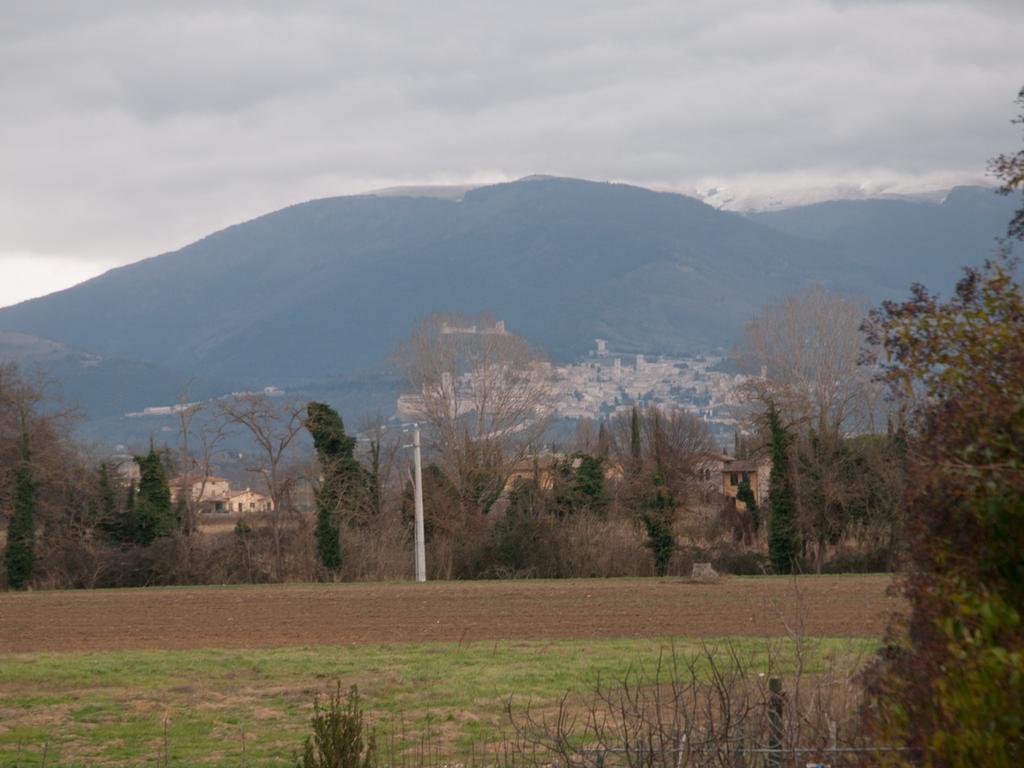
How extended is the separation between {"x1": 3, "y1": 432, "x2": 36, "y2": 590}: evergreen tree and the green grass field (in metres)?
22.9

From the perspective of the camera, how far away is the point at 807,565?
149ft

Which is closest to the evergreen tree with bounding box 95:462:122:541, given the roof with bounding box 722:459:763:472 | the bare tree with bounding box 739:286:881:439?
the bare tree with bounding box 739:286:881:439

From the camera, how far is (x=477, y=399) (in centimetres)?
7062

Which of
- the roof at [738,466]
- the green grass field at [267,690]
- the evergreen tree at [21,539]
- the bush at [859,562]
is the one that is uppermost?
the roof at [738,466]

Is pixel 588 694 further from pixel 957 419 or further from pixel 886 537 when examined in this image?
pixel 886 537

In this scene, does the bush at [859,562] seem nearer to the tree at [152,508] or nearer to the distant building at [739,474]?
the tree at [152,508]

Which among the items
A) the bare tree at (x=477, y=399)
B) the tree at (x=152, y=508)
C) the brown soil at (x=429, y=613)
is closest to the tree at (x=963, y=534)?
the brown soil at (x=429, y=613)

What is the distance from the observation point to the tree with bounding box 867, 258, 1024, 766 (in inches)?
152

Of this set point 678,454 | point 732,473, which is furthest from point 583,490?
point 732,473

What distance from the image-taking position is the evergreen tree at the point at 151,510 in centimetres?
4884

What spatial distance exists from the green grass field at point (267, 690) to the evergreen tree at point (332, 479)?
888 inches

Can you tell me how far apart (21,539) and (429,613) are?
21983mm

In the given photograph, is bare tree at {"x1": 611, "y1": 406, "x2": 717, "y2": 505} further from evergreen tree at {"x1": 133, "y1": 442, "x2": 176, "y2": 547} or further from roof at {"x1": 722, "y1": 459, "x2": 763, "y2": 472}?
evergreen tree at {"x1": 133, "y1": 442, "x2": 176, "y2": 547}

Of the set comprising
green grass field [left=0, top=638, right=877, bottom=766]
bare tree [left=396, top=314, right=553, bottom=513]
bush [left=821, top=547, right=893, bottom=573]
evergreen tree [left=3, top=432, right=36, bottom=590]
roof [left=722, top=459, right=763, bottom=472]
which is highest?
bare tree [left=396, top=314, right=553, bottom=513]
